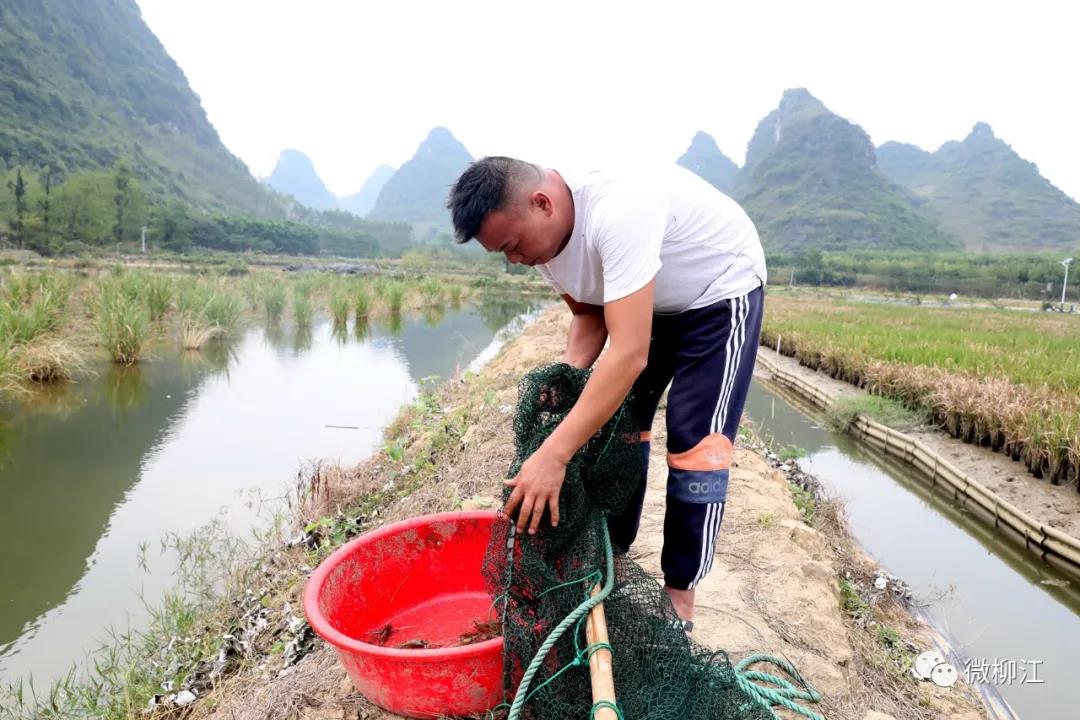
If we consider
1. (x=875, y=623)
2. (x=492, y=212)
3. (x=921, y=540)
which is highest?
(x=492, y=212)

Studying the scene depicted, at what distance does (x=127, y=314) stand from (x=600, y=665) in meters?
9.54

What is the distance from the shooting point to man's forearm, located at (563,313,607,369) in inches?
77.5

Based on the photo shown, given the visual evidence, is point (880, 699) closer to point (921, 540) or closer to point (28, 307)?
point (921, 540)

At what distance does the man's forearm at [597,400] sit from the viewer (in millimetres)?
1318

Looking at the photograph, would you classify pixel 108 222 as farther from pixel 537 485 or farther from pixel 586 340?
pixel 537 485

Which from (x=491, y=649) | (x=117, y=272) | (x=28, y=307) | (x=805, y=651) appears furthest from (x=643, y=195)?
(x=117, y=272)

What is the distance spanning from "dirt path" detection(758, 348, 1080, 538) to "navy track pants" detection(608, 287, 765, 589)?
13.4 ft

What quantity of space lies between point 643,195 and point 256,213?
9479 cm

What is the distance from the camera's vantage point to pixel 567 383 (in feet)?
5.74

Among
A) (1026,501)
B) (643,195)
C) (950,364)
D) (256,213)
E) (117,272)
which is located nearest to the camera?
(643,195)

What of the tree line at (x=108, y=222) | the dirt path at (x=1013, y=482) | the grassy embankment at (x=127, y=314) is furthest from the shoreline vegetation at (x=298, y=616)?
→ the tree line at (x=108, y=222)

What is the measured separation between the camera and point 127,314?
348 inches

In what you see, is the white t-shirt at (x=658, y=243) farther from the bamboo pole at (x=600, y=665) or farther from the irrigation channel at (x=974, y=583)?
the irrigation channel at (x=974, y=583)

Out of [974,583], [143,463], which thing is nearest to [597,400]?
[974,583]
